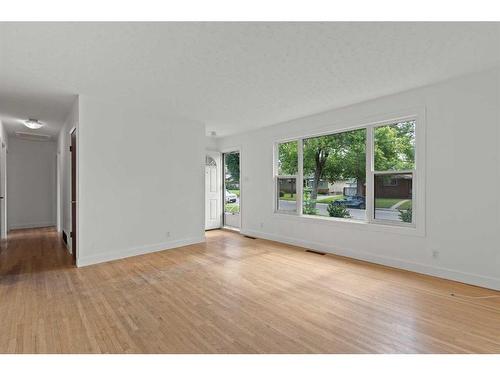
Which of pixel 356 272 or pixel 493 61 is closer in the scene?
pixel 493 61

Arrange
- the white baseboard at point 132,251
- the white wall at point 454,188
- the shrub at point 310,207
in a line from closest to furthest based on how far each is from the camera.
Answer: the white wall at point 454,188 → the white baseboard at point 132,251 → the shrub at point 310,207

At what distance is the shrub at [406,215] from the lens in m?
3.76

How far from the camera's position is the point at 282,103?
4.20 m

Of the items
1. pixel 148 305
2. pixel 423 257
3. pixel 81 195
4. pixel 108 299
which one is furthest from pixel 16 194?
pixel 423 257

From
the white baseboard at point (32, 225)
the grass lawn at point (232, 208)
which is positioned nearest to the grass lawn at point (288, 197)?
the grass lawn at point (232, 208)

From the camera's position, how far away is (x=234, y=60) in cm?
273

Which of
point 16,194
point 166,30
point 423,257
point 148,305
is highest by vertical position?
point 166,30

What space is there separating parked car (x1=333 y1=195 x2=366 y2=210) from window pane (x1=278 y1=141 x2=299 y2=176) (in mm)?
1202

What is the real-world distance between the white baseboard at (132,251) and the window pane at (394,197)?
11.5ft

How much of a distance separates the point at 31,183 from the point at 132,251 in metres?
5.33

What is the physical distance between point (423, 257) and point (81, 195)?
5014mm

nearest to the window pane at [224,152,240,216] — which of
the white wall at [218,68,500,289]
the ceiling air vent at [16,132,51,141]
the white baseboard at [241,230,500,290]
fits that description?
the white baseboard at [241,230,500,290]

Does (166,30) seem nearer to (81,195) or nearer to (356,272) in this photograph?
(81,195)

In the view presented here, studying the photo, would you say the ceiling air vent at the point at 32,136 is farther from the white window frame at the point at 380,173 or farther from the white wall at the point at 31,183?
the white window frame at the point at 380,173
